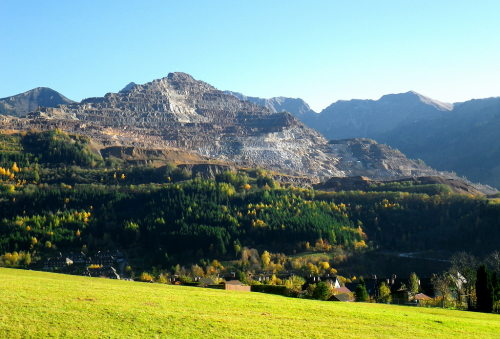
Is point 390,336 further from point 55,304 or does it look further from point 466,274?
point 466,274

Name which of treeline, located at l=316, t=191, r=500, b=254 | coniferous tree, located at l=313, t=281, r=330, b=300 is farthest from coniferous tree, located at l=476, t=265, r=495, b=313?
treeline, located at l=316, t=191, r=500, b=254

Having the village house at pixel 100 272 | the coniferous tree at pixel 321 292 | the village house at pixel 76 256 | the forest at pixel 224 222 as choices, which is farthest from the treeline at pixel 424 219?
the coniferous tree at pixel 321 292

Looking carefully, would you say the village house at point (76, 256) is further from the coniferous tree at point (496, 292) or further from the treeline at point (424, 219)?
the coniferous tree at point (496, 292)

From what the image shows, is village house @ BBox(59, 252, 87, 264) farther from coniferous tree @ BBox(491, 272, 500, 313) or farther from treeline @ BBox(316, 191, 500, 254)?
coniferous tree @ BBox(491, 272, 500, 313)

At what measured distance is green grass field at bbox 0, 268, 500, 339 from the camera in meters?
26.1

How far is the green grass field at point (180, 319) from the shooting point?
85.5 feet

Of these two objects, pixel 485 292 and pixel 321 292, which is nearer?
pixel 485 292

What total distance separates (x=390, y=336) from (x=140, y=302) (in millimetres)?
16017

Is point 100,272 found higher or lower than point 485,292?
lower

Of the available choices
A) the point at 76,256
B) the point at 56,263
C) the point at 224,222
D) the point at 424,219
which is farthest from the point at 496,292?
the point at 424,219

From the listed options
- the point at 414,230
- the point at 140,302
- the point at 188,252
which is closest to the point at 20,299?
the point at 140,302

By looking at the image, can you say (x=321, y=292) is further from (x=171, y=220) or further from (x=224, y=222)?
(x=171, y=220)

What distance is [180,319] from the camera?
96.9 feet

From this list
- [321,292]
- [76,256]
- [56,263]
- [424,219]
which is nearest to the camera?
[321,292]
